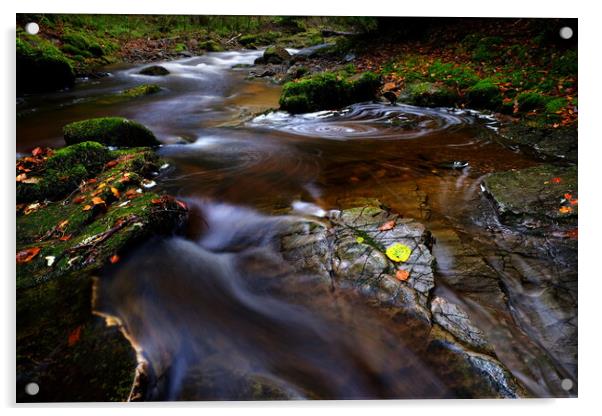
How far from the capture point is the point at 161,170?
2902 millimetres

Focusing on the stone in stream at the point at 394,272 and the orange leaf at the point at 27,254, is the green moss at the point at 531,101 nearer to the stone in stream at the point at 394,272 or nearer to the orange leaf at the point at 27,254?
the stone in stream at the point at 394,272

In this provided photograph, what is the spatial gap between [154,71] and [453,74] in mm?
3981

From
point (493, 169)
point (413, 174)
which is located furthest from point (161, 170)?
point (493, 169)

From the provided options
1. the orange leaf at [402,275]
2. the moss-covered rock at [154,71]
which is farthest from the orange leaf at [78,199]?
the moss-covered rock at [154,71]

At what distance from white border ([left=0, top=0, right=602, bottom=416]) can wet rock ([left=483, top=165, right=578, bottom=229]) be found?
0.10 m

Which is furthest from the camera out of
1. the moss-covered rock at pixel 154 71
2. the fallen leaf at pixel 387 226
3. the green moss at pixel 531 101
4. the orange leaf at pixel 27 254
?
the moss-covered rock at pixel 154 71

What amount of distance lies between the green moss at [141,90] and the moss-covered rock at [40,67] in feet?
1.71

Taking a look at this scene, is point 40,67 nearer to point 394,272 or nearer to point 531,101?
point 394,272

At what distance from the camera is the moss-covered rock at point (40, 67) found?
234 cm

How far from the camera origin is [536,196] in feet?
7.68

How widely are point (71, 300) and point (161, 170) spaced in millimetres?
1377

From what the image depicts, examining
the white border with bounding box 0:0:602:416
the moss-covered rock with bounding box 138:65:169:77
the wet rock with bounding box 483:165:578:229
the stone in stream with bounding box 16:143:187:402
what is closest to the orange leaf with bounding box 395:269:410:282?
the white border with bounding box 0:0:602:416

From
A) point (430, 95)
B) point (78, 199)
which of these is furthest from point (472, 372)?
point (430, 95)
